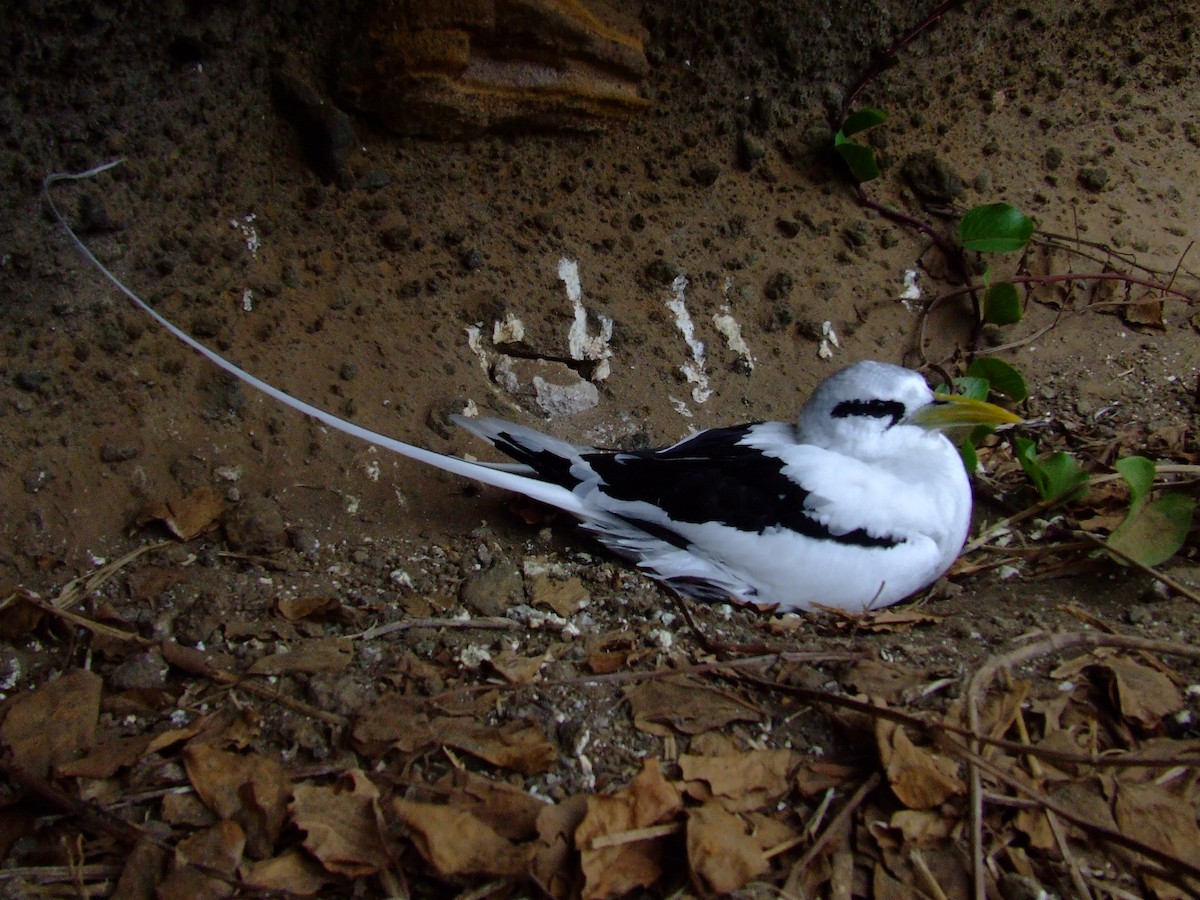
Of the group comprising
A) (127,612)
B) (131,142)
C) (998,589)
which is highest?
(131,142)

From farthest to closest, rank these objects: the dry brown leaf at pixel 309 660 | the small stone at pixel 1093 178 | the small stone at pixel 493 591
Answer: the small stone at pixel 1093 178 < the small stone at pixel 493 591 < the dry brown leaf at pixel 309 660

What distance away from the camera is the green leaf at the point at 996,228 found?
12.2ft

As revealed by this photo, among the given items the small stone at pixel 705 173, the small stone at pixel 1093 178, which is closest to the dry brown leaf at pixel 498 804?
the small stone at pixel 705 173

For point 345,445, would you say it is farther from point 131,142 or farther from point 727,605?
point 727,605

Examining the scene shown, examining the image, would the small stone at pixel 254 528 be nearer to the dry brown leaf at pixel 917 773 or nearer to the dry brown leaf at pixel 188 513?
the dry brown leaf at pixel 188 513

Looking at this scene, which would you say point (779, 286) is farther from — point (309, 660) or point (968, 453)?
point (309, 660)

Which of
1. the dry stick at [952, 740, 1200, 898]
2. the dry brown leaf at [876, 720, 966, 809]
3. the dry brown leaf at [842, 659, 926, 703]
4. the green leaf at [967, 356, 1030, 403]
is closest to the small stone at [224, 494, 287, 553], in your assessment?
the dry brown leaf at [842, 659, 926, 703]

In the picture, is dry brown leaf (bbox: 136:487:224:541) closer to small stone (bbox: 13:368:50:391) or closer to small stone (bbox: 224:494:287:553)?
small stone (bbox: 224:494:287:553)

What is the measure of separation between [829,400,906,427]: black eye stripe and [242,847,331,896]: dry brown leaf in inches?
80.3

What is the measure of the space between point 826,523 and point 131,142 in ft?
7.98

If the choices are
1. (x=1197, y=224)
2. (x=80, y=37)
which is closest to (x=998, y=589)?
(x=1197, y=224)

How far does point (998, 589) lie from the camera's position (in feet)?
9.94

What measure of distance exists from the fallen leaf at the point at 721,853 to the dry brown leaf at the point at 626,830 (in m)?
0.07

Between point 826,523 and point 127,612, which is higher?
point 826,523
